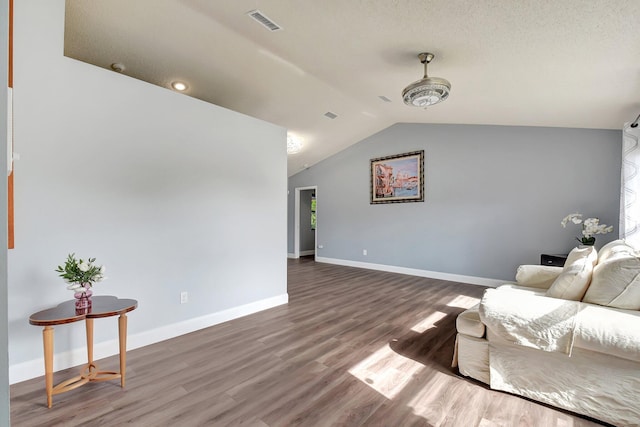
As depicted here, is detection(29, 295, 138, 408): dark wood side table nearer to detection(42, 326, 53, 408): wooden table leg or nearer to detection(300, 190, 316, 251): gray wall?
detection(42, 326, 53, 408): wooden table leg

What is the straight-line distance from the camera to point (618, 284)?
195 cm

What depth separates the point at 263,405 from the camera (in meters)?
1.87

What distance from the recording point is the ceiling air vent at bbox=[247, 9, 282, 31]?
2516 millimetres

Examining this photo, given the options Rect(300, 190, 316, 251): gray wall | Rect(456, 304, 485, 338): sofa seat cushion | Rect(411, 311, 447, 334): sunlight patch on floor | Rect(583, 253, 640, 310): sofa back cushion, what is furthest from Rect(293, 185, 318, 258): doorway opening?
Rect(583, 253, 640, 310): sofa back cushion

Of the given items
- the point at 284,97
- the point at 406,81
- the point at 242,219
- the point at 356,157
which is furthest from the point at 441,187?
the point at 242,219

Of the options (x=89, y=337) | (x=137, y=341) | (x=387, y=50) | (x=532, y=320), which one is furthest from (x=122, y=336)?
(x=387, y=50)

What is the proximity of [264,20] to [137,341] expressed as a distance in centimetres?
316

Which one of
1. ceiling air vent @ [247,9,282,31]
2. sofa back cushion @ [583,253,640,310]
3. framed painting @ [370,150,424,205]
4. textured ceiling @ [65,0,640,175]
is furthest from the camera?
framed painting @ [370,150,424,205]

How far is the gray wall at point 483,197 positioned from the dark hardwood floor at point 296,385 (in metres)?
2.26

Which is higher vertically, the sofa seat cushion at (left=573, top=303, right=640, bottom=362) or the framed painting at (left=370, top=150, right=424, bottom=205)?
the framed painting at (left=370, top=150, right=424, bottom=205)

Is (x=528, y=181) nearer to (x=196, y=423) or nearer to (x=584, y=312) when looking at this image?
(x=584, y=312)

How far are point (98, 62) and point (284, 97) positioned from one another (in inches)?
87.9

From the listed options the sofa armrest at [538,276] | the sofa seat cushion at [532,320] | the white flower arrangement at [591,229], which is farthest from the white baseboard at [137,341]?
the white flower arrangement at [591,229]

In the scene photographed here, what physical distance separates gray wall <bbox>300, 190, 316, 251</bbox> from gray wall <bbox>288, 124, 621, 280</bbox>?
5.97ft
